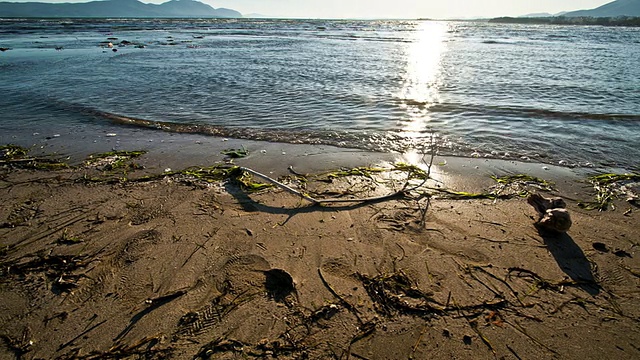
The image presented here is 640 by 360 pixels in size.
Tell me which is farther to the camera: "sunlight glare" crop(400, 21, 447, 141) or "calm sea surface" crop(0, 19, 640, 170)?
"sunlight glare" crop(400, 21, 447, 141)

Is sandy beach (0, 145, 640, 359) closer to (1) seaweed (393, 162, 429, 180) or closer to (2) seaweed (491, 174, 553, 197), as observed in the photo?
(2) seaweed (491, 174, 553, 197)

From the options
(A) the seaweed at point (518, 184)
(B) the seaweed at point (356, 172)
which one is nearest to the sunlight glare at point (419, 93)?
(B) the seaweed at point (356, 172)

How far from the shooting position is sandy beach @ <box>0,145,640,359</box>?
238 centimetres

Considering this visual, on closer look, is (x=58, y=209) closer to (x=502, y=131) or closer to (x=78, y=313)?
(x=78, y=313)

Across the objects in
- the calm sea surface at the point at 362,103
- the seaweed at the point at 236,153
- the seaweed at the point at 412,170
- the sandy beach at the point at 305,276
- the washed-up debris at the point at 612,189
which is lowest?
the sandy beach at the point at 305,276

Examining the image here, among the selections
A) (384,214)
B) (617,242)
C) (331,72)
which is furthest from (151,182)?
(331,72)

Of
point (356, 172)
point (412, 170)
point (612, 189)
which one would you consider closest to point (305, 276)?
point (356, 172)

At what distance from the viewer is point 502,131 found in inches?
284

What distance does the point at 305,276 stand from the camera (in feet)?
9.80

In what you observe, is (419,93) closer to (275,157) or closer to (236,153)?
(275,157)

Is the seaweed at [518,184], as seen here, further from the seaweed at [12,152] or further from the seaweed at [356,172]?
the seaweed at [12,152]

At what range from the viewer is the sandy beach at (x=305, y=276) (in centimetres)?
238

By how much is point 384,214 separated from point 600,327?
7.21ft

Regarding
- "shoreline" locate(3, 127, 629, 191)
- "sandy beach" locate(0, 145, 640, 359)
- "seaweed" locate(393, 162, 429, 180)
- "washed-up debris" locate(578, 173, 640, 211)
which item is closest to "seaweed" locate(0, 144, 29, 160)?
"shoreline" locate(3, 127, 629, 191)
